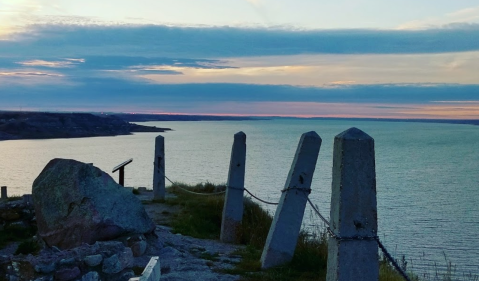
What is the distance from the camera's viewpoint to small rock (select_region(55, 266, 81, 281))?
22.1 feet

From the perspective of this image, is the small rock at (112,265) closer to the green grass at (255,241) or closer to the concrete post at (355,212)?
the green grass at (255,241)

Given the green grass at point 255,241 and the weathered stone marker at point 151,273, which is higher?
the weathered stone marker at point 151,273

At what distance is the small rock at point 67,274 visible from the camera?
673 cm

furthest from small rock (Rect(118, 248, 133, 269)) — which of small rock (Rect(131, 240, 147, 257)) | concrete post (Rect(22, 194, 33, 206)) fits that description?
concrete post (Rect(22, 194, 33, 206))

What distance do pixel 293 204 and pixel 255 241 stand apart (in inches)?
116

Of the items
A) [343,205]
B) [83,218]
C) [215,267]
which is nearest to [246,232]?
[215,267]

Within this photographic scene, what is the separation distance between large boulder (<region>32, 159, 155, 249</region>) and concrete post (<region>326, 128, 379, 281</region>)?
496 centimetres

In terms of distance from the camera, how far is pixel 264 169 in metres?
47.6

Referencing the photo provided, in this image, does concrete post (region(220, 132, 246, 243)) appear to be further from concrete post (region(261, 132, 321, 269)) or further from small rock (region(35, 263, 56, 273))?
small rock (region(35, 263, 56, 273))

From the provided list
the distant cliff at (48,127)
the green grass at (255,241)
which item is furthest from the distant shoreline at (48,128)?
the green grass at (255,241)

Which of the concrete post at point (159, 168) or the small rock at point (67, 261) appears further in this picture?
the concrete post at point (159, 168)

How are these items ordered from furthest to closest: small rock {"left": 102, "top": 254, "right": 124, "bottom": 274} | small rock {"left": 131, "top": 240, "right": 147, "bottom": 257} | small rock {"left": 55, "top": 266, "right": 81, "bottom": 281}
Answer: small rock {"left": 131, "top": 240, "right": 147, "bottom": 257} → small rock {"left": 102, "top": 254, "right": 124, "bottom": 274} → small rock {"left": 55, "top": 266, "right": 81, "bottom": 281}

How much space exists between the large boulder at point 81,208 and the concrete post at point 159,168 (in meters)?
5.99

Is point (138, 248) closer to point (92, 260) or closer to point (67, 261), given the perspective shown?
point (92, 260)
